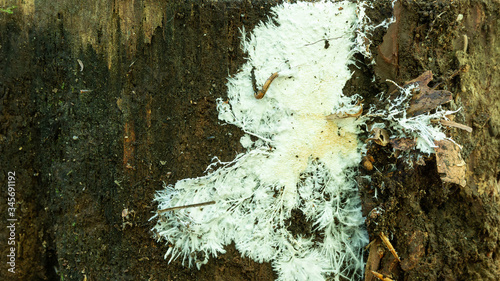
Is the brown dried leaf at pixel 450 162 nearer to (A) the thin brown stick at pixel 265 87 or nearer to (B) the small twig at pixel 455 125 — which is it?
(B) the small twig at pixel 455 125

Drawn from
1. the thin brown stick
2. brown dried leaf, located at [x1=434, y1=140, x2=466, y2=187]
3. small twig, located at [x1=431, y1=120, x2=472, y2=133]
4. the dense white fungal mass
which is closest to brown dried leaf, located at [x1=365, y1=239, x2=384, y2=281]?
the dense white fungal mass

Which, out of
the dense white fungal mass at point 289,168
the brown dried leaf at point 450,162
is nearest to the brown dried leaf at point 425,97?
the brown dried leaf at point 450,162

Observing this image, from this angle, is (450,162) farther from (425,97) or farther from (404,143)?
(425,97)

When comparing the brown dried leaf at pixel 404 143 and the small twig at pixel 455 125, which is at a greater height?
the small twig at pixel 455 125

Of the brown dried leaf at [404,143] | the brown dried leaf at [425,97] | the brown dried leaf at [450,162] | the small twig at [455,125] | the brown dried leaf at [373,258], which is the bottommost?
the brown dried leaf at [373,258]

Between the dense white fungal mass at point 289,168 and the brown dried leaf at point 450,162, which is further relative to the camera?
the dense white fungal mass at point 289,168

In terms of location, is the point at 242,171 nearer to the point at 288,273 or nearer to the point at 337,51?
the point at 288,273

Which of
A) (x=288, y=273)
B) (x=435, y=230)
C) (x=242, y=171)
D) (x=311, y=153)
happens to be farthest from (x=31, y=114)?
(x=435, y=230)
